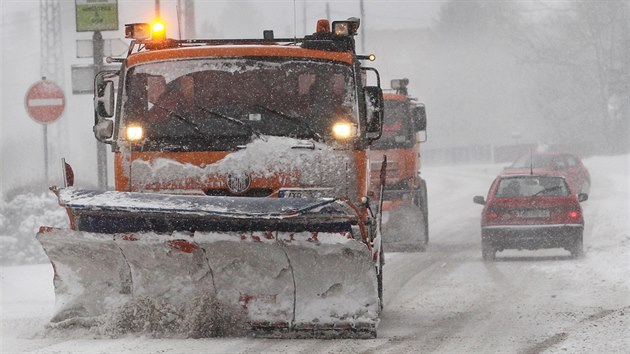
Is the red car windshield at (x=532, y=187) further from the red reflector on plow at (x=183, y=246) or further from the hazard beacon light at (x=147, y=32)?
the red reflector on plow at (x=183, y=246)

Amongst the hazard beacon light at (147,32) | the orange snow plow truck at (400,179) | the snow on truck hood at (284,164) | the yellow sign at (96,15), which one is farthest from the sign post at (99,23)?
the snow on truck hood at (284,164)

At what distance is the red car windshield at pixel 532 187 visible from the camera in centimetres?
1956

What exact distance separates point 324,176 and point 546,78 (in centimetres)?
7333

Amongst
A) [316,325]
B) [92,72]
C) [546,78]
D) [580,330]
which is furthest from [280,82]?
[546,78]

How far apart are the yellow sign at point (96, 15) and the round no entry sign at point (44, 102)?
1.04 m

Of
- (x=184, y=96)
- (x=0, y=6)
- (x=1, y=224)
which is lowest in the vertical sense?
(x=1, y=224)

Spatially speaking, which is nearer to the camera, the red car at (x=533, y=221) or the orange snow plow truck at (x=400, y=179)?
the red car at (x=533, y=221)

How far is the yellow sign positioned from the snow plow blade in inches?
382

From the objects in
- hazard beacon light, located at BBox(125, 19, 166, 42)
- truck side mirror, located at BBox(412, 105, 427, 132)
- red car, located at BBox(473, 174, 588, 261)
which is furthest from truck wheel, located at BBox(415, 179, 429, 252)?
hazard beacon light, located at BBox(125, 19, 166, 42)

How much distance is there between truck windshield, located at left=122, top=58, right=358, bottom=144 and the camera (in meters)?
10.5

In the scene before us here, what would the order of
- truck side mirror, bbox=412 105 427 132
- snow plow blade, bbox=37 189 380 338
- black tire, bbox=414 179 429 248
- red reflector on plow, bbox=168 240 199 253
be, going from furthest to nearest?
black tire, bbox=414 179 429 248, truck side mirror, bbox=412 105 427 132, red reflector on plow, bbox=168 240 199 253, snow plow blade, bbox=37 189 380 338

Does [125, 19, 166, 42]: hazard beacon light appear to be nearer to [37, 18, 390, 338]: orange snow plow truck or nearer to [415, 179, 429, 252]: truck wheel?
[37, 18, 390, 338]: orange snow plow truck

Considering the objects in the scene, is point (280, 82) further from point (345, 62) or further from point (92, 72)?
point (92, 72)

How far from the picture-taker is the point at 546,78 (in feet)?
269
